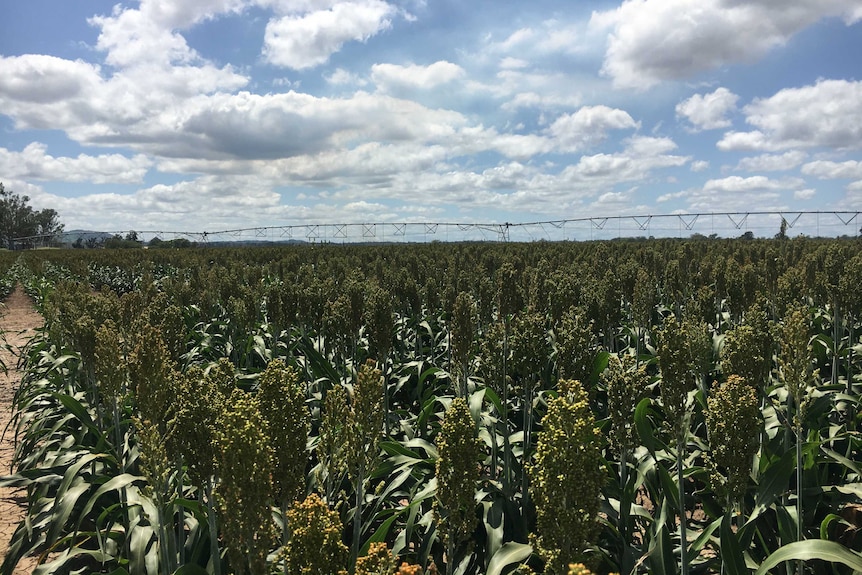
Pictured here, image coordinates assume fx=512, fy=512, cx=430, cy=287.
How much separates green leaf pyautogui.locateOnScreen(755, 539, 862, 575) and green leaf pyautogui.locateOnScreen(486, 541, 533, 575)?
3.99 feet

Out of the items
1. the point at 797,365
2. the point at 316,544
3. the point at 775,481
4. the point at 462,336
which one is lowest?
the point at 775,481

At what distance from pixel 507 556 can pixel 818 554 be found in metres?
1.55

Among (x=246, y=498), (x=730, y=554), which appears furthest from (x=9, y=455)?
(x=730, y=554)

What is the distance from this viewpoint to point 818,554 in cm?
249

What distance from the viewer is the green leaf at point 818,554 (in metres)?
2.50

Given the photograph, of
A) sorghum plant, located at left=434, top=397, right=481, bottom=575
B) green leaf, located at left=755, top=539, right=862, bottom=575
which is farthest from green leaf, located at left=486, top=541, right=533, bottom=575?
green leaf, located at left=755, top=539, right=862, bottom=575

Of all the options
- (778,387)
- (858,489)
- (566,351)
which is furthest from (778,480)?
(778,387)

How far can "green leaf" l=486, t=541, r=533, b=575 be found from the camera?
2.92 metres

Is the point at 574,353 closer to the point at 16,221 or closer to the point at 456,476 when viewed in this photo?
the point at 456,476

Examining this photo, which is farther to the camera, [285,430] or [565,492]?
[285,430]

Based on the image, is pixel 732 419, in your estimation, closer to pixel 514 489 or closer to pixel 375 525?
pixel 514 489

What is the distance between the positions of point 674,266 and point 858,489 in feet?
20.4

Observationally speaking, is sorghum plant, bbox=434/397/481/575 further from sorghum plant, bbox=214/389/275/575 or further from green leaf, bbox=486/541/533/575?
sorghum plant, bbox=214/389/275/575

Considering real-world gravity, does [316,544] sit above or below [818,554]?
above
